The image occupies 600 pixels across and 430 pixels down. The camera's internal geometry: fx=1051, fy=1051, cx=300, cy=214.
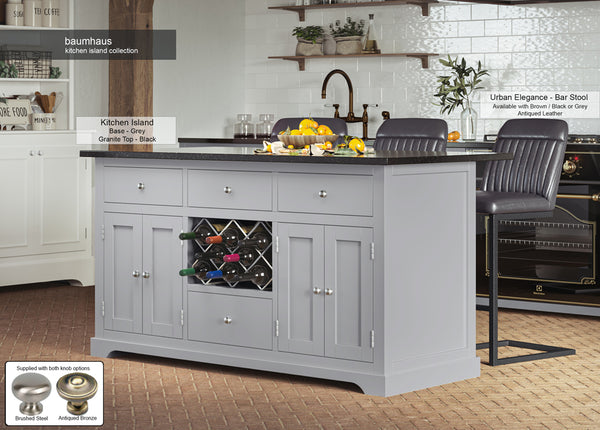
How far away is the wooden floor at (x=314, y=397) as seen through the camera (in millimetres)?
3762

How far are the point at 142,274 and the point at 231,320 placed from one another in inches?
20.1

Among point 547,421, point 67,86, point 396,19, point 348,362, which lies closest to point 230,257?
point 348,362

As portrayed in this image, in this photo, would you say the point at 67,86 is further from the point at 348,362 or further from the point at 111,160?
the point at 348,362

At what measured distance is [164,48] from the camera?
25.2 feet

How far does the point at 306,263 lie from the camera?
14.1 feet

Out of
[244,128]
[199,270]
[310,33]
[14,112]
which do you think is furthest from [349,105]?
[199,270]

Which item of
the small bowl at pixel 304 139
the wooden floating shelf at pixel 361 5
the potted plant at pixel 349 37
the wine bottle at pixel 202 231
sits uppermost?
the wooden floating shelf at pixel 361 5

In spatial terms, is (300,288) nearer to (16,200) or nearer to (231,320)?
(231,320)

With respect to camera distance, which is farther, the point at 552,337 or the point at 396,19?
the point at 396,19

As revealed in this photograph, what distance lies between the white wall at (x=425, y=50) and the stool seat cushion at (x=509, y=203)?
2.06m

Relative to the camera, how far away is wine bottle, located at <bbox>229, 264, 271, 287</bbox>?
445cm

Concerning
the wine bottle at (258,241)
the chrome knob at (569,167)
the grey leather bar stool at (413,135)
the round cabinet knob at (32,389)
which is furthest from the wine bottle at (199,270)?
the chrome knob at (569,167)

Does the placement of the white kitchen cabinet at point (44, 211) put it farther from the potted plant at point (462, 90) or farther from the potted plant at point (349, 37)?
the potted plant at point (462, 90)

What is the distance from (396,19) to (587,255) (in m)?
2.42
